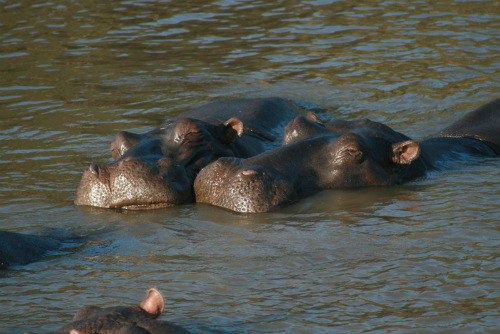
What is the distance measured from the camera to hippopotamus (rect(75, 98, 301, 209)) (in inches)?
256

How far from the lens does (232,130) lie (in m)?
7.41

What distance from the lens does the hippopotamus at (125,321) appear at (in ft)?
11.1

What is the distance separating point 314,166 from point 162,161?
117cm

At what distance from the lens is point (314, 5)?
1537 cm

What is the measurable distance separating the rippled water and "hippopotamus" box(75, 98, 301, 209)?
16 centimetres

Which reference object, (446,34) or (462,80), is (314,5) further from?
(462,80)

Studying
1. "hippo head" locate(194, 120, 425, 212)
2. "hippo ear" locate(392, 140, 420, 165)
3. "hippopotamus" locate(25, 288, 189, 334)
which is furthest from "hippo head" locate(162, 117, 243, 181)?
"hippopotamus" locate(25, 288, 189, 334)

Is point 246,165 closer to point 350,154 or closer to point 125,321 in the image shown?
point 350,154

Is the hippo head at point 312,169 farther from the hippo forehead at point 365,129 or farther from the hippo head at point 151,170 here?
the hippo head at point 151,170

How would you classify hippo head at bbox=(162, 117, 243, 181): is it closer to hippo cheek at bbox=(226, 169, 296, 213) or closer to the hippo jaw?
the hippo jaw

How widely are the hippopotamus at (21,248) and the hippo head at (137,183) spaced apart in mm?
892

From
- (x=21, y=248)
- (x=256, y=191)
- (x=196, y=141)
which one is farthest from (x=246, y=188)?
(x=21, y=248)

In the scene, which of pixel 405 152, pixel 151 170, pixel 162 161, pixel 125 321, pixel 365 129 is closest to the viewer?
pixel 125 321

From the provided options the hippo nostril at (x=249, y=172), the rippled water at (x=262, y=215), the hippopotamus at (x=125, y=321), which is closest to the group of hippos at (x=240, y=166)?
the hippo nostril at (x=249, y=172)
